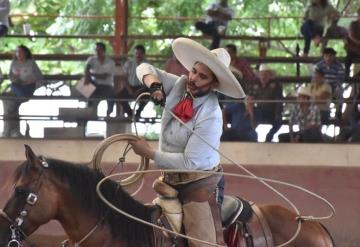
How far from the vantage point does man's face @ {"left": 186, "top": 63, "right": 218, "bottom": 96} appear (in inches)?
226

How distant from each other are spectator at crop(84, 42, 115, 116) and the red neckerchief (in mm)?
6639

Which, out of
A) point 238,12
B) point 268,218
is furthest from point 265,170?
point 238,12

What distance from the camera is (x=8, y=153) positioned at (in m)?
11.7

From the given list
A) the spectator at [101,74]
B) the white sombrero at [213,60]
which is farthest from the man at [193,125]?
the spectator at [101,74]

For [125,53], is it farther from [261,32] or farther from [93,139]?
[261,32]

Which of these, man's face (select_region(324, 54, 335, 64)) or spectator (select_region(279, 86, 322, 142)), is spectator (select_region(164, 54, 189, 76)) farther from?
man's face (select_region(324, 54, 335, 64))

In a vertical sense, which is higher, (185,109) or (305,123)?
(185,109)

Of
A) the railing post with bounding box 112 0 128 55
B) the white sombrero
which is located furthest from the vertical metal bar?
the white sombrero

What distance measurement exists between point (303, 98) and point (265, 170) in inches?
40.4

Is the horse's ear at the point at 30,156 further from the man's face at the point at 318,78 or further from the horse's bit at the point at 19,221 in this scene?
the man's face at the point at 318,78

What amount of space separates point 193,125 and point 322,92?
21.2 ft

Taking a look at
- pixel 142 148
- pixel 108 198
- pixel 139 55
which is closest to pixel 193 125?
pixel 142 148

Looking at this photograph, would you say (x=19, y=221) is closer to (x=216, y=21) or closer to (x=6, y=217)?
(x=6, y=217)

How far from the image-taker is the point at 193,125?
5668mm
